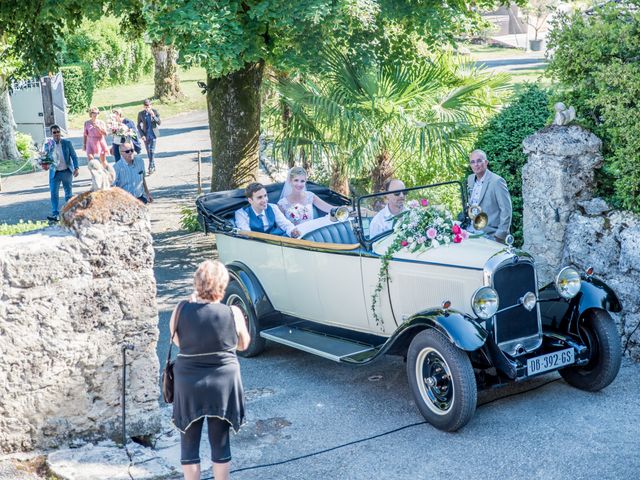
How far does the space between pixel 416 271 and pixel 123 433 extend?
268 cm

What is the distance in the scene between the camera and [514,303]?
6875 mm

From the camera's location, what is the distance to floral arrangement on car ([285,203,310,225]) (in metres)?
9.12

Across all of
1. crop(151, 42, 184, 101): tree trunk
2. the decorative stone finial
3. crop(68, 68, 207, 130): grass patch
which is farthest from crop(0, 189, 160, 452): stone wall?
crop(151, 42, 184, 101): tree trunk

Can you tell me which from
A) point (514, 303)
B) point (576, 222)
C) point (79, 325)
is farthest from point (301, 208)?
point (79, 325)

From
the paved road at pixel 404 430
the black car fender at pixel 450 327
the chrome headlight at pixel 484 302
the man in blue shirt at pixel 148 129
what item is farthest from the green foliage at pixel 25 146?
the chrome headlight at pixel 484 302

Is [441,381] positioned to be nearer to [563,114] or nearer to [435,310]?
[435,310]

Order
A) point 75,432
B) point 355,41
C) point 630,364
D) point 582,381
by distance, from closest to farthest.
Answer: point 75,432, point 582,381, point 630,364, point 355,41

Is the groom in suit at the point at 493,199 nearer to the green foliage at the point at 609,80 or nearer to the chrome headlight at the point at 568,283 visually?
the green foliage at the point at 609,80

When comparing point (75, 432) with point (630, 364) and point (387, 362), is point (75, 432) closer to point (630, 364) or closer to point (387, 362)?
point (387, 362)

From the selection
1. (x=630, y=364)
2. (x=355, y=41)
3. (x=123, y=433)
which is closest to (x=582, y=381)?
(x=630, y=364)

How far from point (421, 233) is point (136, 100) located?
30007 millimetres

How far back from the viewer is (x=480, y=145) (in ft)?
34.2

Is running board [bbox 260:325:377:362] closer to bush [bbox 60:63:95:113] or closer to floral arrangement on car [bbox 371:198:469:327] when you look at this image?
floral arrangement on car [bbox 371:198:469:327]

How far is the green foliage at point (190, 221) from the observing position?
1450cm
